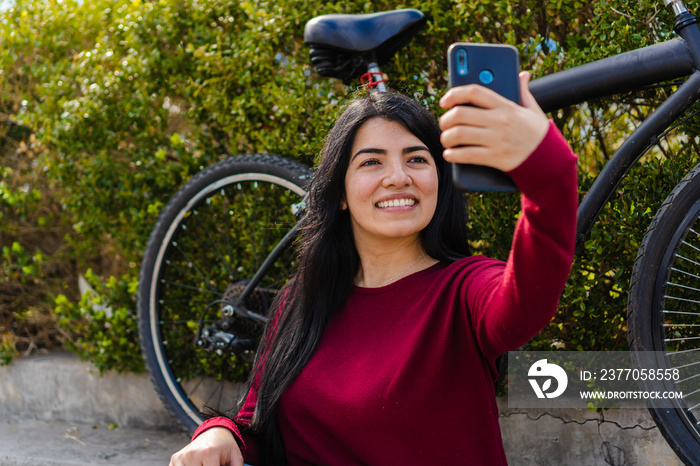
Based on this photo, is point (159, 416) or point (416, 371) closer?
point (416, 371)

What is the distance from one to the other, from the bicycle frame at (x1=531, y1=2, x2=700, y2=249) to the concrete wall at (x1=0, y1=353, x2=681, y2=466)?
2.58 feet


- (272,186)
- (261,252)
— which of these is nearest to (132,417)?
(261,252)

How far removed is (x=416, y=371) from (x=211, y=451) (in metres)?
0.51

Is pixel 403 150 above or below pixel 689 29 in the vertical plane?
below

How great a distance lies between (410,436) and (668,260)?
2.98 feet

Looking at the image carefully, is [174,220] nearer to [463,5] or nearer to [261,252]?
[261,252]

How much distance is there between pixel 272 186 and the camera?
2602 millimetres

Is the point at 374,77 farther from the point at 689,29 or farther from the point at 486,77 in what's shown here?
the point at 486,77

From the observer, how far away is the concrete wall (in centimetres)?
219

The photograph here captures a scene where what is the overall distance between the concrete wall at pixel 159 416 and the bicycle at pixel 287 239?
22 centimetres

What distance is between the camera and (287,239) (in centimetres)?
232

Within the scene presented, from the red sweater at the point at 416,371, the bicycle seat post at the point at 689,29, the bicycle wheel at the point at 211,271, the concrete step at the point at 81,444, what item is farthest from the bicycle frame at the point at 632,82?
the concrete step at the point at 81,444

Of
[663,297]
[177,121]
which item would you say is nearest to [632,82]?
[663,297]

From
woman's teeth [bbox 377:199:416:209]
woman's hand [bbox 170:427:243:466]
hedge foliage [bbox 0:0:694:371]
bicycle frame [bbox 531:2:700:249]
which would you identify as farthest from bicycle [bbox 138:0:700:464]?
woman's hand [bbox 170:427:243:466]
